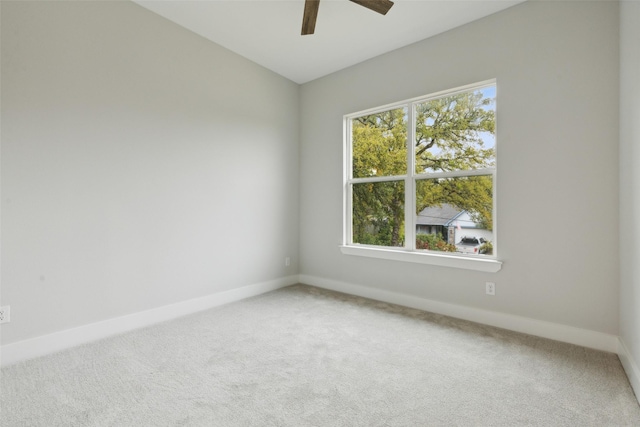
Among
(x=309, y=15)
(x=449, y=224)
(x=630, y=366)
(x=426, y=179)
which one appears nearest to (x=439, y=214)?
(x=449, y=224)

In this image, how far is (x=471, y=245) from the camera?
282 centimetres

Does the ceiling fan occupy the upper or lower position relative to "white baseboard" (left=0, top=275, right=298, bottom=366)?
upper

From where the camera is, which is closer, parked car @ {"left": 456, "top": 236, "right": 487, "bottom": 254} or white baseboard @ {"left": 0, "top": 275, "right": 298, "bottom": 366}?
white baseboard @ {"left": 0, "top": 275, "right": 298, "bottom": 366}

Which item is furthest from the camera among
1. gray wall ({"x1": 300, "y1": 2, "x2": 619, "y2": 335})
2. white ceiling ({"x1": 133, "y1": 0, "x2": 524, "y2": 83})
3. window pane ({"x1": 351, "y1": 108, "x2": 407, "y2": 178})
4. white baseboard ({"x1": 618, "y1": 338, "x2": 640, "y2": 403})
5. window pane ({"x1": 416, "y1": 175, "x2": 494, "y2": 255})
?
window pane ({"x1": 351, "y1": 108, "x2": 407, "y2": 178})

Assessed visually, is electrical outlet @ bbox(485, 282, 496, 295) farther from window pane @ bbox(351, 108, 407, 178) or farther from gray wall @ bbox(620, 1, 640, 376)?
window pane @ bbox(351, 108, 407, 178)

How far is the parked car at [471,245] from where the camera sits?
276cm

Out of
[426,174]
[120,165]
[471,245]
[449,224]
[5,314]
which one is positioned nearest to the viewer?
[5,314]

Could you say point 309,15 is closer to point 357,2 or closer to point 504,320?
point 357,2

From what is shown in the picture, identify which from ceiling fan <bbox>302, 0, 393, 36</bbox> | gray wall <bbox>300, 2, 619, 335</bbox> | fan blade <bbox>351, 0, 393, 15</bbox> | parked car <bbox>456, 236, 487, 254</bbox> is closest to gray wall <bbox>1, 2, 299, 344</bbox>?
ceiling fan <bbox>302, 0, 393, 36</bbox>

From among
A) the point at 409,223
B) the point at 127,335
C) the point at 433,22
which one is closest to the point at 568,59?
the point at 433,22

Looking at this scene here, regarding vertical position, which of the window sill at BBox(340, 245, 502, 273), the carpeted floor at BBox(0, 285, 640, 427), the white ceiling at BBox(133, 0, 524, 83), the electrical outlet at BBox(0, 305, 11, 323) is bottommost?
the carpeted floor at BBox(0, 285, 640, 427)

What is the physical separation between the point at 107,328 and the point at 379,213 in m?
2.73

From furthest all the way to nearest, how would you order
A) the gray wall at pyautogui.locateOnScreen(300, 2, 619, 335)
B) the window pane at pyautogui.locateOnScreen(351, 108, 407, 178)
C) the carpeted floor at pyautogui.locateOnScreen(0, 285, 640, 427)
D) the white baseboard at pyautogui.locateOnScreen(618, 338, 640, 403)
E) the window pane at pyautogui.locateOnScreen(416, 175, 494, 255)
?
the window pane at pyautogui.locateOnScreen(351, 108, 407, 178), the window pane at pyautogui.locateOnScreen(416, 175, 494, 255), the gray wall at pyautogui.locateOnScreen(300, 2, 619, 335), the white baseboard at pyautogui.locateOnScreen(618, 338, 640, 403), the carpeted floor at pyautogui.locateOnScreen(0, 285, 640, 427)

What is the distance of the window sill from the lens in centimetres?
262
